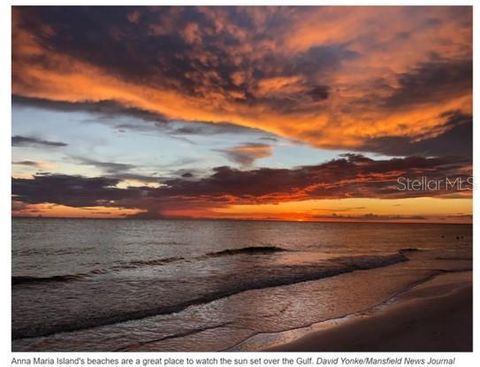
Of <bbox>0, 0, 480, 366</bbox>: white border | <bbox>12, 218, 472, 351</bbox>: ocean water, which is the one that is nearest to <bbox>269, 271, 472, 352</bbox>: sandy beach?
<bbox>0, 0, 480, 366</bbox>: white border

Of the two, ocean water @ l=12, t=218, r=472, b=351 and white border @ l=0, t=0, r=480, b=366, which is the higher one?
white border @ l=0, t=0, r=480, b=366

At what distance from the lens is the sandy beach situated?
15.8 feet

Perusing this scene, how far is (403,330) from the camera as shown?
5172 millimetres

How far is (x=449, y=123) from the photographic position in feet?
24.7

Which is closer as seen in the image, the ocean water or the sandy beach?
the sandy beach

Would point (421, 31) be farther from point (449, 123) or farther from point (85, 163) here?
point (85, 163)

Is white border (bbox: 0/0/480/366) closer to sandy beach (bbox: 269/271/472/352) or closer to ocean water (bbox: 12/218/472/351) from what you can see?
sandy beach (bbox: 269/271/472/352)

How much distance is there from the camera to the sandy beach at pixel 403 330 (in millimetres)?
4801
